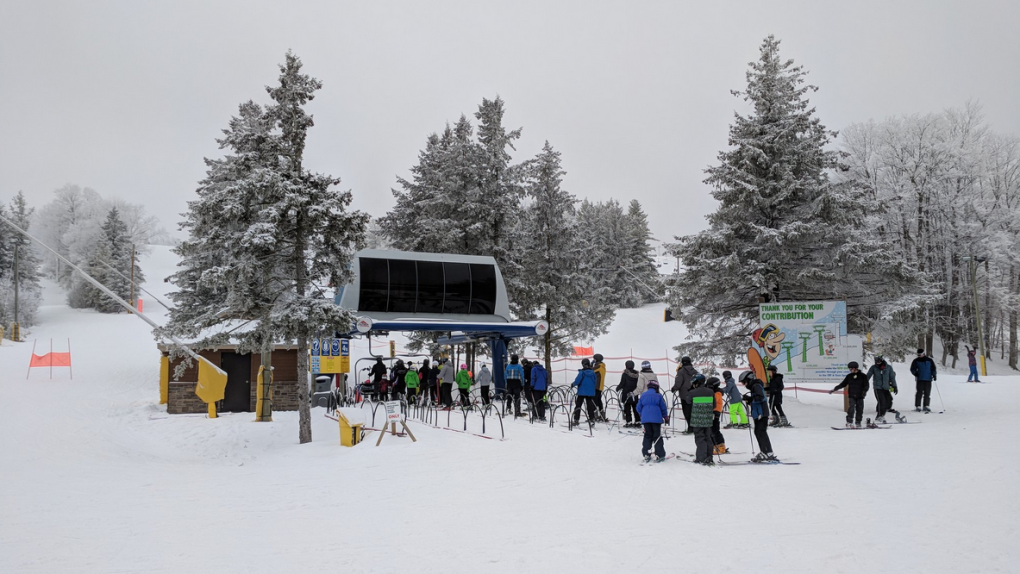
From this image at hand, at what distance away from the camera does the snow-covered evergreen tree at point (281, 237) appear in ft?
49.4

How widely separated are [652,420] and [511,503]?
3702 mm

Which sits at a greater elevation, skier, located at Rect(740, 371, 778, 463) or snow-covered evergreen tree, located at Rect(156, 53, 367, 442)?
snow-covered evergreen tree, located at Rect(156, 53, 367, 442)

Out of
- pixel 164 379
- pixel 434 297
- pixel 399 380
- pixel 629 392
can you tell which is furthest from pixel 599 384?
pixel 164 379

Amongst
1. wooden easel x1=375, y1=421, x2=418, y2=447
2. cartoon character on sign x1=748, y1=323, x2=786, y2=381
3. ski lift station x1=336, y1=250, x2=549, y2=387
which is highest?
ski lift station x1=336, y1=250, x2=549, y2=387

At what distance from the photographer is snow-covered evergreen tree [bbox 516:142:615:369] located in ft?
93.7

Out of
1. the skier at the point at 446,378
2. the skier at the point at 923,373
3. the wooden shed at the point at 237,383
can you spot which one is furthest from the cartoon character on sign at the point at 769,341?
the wooden shed at the point at 237,383

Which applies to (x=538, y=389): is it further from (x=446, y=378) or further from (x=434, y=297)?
(x=434, y=297)

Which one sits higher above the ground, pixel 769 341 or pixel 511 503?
pixel 769 341

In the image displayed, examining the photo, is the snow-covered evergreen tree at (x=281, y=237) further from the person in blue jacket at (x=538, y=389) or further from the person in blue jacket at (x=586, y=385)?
the person in blue jacket at (x=586, y=385)

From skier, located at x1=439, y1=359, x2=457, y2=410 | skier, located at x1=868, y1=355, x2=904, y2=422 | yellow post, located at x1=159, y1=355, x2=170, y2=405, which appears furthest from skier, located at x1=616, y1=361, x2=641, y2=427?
yellow post, located at x1=159, y1=355, x2=170, y2=405

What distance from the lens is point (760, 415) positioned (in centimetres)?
1122

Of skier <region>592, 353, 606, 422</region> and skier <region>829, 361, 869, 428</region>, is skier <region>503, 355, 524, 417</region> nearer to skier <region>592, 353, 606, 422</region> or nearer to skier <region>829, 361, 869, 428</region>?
skier <region>592, 353, 606, 422</region>

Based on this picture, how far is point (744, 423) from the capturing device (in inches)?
639

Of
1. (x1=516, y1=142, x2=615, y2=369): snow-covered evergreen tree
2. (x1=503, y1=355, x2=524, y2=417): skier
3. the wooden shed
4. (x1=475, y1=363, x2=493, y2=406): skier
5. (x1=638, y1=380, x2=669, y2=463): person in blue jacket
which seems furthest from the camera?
(x1=516, y1=142, x2=615, y2=369): snow-covered evergreen tree
